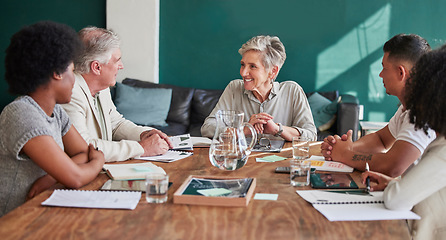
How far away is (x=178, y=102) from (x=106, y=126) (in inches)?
98.1

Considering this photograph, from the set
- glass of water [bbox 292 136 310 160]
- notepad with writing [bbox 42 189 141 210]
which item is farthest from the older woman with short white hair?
notepad with writing [bbox 42 189 141 210]

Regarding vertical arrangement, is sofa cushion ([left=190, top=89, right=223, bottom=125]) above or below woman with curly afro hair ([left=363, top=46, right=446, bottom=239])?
below

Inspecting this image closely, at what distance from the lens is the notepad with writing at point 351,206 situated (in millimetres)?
1231

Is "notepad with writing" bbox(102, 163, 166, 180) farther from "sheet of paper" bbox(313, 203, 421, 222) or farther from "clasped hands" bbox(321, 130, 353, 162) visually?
"clasped hands" bbox(321, 130, 353, 162)

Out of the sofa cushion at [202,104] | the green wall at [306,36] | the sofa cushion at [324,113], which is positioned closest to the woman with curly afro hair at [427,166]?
the sofa cushion at [324,113]

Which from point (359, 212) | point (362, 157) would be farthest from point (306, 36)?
point (359, 212)

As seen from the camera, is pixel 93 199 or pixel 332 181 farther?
pixel 332 181

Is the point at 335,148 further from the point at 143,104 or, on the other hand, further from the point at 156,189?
the point at 143,104

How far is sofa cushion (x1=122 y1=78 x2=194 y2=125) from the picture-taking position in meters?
4.89

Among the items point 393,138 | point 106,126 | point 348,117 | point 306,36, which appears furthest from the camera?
point 306,36

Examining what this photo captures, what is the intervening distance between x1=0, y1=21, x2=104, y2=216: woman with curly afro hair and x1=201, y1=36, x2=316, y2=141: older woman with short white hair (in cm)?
128

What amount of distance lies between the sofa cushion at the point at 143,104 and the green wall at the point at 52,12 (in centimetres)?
106

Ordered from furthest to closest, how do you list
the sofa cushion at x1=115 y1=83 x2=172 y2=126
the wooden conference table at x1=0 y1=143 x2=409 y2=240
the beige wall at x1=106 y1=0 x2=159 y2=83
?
the beige wall at x1=106 y1=0 x2=159 y2=83, the sofa cushion at x1=115 y1=83 x2=172 y2=126, the wooden conference table at x1=0 y1=143 x2=409 y2=240

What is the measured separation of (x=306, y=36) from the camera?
16.6 ft
